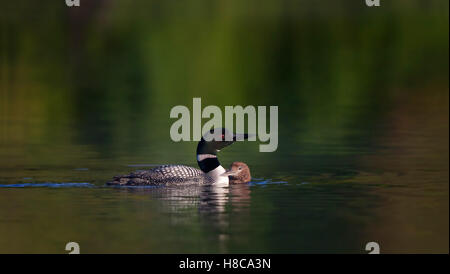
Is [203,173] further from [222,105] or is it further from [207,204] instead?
[222,105]

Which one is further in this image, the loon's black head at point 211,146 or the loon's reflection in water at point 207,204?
the loon's black head at point 211,146

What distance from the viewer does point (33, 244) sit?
8188mm

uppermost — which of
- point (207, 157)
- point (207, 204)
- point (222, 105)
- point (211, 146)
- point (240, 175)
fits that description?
point (222, 105)

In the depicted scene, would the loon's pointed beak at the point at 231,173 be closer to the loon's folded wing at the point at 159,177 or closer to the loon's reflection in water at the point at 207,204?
the loon's reflection in water at the point at 207,204

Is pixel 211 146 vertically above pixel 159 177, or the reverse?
pixel 211 146

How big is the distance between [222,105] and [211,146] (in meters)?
6.01

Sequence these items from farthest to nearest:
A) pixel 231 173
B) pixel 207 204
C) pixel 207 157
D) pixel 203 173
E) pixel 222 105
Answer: pixel 222 105
pixel 207 157
pixel 203 173
pixel 231 173
pixel 207 204

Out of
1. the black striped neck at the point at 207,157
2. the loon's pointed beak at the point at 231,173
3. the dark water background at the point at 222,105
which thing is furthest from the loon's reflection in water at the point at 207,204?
the black striped neck at the point at 207,157

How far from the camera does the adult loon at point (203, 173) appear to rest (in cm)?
1055

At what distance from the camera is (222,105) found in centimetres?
1733

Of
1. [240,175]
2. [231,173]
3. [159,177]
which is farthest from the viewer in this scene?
[231,173]

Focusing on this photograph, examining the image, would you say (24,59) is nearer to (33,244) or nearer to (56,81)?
(56,81)

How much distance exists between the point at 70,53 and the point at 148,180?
575 inches

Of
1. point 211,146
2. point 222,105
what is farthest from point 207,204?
point 222,105
